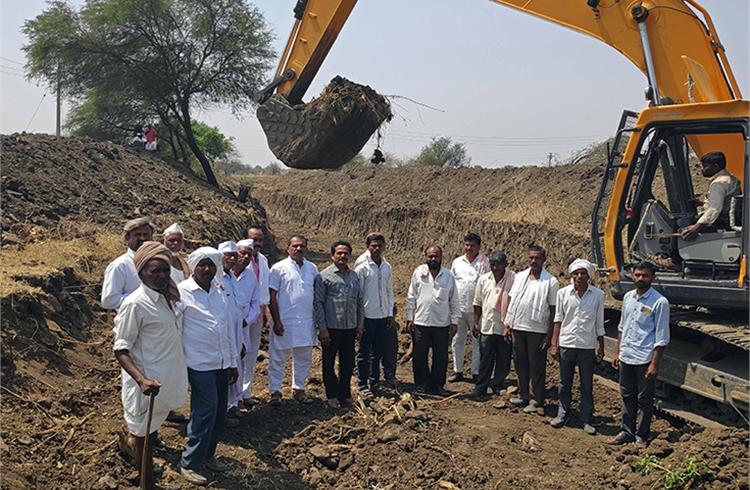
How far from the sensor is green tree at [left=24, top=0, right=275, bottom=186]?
792 inches

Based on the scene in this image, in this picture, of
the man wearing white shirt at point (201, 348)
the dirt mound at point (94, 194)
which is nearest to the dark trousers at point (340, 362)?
the man wearing white shirt at point (201, 348)

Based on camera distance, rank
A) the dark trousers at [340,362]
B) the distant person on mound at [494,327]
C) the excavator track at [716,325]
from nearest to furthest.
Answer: the excavator track at [716,325]
the dark trousers at [340,362]
the distant person on mound at [494,327]

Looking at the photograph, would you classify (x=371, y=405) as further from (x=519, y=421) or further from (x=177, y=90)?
(x=177, y=90)

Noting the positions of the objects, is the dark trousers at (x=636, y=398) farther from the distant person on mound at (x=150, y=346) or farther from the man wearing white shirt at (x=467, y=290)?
the distant person on mound at (x=150, y=346)

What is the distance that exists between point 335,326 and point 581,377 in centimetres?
236

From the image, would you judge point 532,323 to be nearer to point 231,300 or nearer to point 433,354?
point 433,354

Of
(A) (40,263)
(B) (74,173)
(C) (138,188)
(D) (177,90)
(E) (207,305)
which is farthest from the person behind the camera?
(D) (177,90)

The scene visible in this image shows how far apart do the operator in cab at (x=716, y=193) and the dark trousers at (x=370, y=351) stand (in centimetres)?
315

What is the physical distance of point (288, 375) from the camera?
28.2 feet

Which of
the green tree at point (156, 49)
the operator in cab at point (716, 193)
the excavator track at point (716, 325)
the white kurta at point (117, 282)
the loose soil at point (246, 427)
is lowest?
the loose soil at point (246, 427)

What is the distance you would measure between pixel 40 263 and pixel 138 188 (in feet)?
20.4

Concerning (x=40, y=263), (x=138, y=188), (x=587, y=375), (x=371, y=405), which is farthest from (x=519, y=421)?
(x=138, y=188)

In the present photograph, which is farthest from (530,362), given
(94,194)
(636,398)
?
(94,194)

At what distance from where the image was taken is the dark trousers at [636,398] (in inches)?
238
